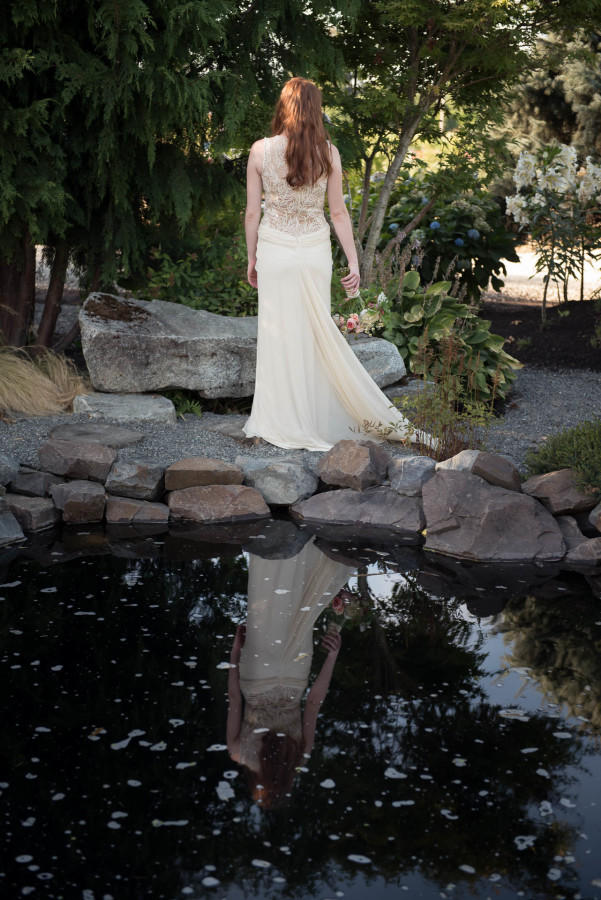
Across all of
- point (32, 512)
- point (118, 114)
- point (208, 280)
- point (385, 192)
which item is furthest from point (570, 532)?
point (385, 192)

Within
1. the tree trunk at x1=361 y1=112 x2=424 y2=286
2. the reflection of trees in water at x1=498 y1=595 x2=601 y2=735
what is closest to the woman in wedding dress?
the reflection of trees in water at x1=498 y1=595 x2=601 y2=735

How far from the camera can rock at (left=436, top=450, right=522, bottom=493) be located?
5215 millimetres

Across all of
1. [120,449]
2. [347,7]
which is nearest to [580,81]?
[347,7]

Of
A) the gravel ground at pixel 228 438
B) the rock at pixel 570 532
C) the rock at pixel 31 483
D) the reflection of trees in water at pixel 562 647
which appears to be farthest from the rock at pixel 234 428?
the reflection of trees in water at pixel 562 647

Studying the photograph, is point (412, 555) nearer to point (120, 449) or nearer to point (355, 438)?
point (355, 438)

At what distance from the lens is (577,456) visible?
5.34 metres

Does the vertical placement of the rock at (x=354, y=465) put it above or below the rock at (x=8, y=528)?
above

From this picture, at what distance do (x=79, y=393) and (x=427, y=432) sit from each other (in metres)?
2.41

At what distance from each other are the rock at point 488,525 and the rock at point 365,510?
167 millimetres

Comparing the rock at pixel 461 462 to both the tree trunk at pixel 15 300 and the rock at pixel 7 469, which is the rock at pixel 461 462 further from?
the tree trunk at pixel 15 300

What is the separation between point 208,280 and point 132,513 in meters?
2.94

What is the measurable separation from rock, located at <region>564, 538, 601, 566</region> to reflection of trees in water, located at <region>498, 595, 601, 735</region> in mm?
509

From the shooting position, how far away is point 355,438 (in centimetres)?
622

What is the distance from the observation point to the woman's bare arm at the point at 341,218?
5.77 m
